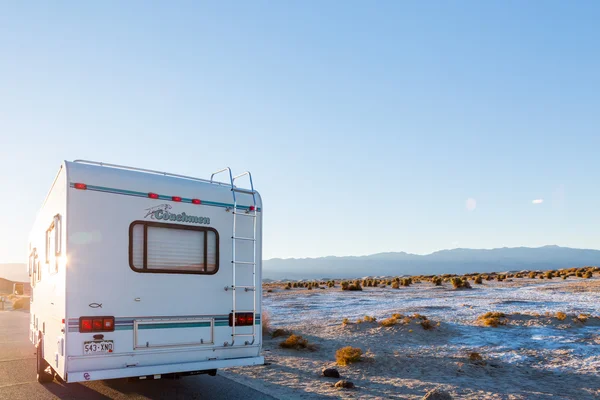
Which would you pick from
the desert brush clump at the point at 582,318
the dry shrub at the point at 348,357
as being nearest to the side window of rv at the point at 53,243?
the dry shrub at the point at 348,357

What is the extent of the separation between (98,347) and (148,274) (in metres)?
1.18

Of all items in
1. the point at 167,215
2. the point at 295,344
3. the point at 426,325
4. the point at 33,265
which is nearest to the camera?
the point at 167,215

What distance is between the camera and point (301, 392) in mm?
9844

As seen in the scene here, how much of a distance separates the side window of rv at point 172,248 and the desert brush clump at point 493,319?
34.8 feet

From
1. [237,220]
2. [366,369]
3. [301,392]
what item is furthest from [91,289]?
[366,369]

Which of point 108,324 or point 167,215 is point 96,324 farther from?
point 167,215

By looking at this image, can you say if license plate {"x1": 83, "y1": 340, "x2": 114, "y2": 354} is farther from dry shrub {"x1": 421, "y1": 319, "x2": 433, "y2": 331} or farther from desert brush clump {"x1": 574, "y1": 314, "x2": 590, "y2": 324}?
desert brush clump {"x1": 574, "y1": 314, "x2": 590, "y2": 324}

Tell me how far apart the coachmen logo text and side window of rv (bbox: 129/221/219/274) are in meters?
0.09

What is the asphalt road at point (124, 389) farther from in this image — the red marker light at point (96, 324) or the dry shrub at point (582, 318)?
the dry shrub at point (582, 318)

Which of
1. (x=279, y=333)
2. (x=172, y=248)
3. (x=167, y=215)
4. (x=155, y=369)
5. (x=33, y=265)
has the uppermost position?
(x=167, y=215)

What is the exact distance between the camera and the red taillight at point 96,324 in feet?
24.8

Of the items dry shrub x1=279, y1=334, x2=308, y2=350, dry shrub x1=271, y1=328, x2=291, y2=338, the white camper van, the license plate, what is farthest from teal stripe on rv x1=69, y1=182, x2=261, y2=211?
dry shrub x1=271, y1=328, x2=291, y2=338

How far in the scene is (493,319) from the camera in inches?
657

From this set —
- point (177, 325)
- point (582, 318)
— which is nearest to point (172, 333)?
point (177, 325)
